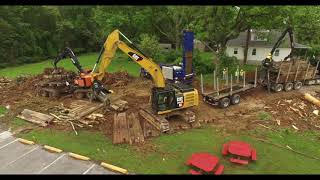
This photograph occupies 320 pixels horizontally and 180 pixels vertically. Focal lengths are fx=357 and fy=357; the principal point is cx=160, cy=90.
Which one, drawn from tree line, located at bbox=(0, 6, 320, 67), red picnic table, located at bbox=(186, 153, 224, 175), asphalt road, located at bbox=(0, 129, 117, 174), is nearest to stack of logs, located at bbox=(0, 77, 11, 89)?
tree line, located at bbox=(0, 6, 320, 67)

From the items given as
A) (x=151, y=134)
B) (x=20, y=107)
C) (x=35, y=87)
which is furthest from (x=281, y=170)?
(x=35, y=87)

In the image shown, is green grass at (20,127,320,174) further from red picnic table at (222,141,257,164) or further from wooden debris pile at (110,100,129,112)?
wooden debris pile at (110,100,129,112)

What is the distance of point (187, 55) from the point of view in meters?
27.7

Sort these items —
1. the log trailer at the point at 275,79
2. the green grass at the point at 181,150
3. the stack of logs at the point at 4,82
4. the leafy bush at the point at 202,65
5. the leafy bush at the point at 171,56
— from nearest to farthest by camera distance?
the green grass at the point at 181,150
the log trailer at the point at 275,79
the stack of logs at the point at 4,82
the leafy bush at the point at 202,65
the leafy bush at the point at 171,56

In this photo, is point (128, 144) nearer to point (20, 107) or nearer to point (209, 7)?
point (20, 107)

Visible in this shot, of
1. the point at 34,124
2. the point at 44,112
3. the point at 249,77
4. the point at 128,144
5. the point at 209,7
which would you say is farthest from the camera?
the point at 249,77

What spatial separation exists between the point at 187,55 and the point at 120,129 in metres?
9.73

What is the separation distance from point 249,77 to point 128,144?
1681 centimetres

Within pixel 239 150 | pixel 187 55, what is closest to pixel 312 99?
pixel 187 55

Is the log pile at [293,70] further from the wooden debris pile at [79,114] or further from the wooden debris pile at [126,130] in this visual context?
the wooden debris pile at [79,114]

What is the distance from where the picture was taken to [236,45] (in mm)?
43312

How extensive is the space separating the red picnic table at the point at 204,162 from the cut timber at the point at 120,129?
13.8 ft

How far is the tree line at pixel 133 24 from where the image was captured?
91.6ft

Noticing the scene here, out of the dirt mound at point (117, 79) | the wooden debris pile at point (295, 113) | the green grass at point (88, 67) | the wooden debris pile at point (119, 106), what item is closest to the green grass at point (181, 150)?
Answer: the wooden debris pile at point (295, 113)
